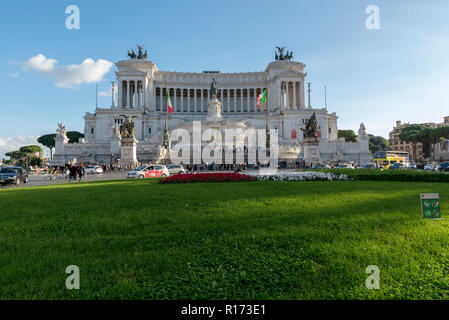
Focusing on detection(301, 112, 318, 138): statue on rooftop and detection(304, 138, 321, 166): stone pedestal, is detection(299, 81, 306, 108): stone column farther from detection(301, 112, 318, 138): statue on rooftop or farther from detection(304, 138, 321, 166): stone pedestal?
detection(301, 112, 318, 138): statue on rooftop

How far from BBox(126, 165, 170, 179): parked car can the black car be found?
8364 millimetres

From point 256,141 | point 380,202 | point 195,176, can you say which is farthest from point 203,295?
point 256,141

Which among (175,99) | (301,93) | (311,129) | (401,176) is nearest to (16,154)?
(175,99)

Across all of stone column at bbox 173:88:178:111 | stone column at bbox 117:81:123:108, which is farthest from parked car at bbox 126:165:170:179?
stone column at bbox 173:88:178:111

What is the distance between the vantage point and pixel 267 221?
565 centimetres

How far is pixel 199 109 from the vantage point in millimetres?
94062

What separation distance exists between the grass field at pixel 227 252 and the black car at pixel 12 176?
1739cm

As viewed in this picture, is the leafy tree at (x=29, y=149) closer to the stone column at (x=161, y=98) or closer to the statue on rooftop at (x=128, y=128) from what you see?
the stone column at (x=161, y=98)

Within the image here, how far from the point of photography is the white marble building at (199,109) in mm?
49647

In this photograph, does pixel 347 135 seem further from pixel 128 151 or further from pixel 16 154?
pixel 16 154

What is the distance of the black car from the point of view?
2020 cm

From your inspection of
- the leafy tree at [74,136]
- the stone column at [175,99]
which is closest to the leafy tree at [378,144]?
the stone column at [175,99]
